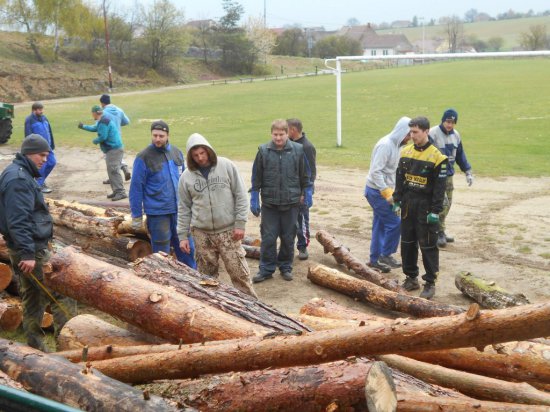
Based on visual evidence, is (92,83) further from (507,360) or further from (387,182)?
(507,360)

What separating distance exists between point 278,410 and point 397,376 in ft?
2.48

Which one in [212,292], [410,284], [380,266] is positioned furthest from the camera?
[380,266]

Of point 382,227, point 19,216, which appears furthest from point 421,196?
point 19,216

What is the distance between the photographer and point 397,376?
13.8 feet

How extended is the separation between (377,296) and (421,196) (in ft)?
4.18

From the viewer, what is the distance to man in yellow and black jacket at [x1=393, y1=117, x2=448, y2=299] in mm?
7945

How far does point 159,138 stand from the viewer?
7.92 meters

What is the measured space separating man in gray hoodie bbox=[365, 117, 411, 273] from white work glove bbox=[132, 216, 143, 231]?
2.92 m

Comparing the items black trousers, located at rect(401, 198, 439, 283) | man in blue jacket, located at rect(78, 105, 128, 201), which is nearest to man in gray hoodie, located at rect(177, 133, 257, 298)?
black trousers, located at rect(401, 198, 439, 283)

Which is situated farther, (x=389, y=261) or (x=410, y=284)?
(x=389, y=261)

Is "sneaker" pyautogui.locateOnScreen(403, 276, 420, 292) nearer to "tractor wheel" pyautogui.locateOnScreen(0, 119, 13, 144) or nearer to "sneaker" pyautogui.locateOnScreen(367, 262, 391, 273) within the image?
"sneaker" pyautogui.locateOnScreen(367, 262, 391, 273)

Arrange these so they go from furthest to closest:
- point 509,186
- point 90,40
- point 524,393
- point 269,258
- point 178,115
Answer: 1. point 90,40
2. point 178,115
3. point 509,186
4. point 269,258
5. point 524,393

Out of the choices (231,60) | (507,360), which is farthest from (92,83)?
(507,360)

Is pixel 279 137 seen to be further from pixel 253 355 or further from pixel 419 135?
pixel 253 355
